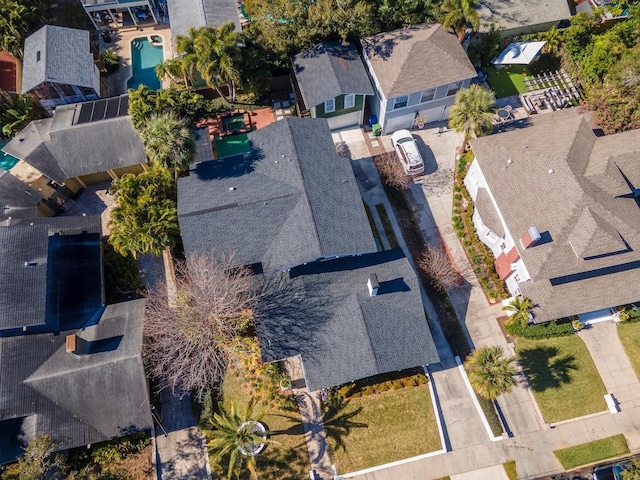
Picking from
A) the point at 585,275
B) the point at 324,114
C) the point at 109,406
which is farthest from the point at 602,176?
the point at 109,406

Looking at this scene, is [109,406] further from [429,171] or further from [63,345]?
[429,171]

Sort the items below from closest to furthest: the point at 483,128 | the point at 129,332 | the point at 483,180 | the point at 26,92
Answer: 1. the point at 129,332
2. the point at 483,180
3. the point at 483,128
4. the point at 26,92

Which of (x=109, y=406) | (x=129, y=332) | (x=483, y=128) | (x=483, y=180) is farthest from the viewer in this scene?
(x=483, y=128)

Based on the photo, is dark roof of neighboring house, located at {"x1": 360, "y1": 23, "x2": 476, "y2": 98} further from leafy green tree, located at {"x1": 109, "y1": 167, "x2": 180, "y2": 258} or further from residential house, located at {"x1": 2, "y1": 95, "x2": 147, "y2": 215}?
residential house, located at {"x1": 2, "y1": 95, "x2": 147, "y2": 215}

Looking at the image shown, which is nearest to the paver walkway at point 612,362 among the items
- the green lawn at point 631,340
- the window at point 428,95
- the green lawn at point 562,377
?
the green lawn at point 631,340

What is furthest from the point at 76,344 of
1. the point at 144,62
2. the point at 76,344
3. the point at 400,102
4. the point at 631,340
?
the point at 631,340

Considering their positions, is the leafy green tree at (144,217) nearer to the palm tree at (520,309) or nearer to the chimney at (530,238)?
the chimney at (530,238)

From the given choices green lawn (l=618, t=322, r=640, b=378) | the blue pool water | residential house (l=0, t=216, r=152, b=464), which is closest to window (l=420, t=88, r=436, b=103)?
green lawn (l=618, t=322, r=640, b=378)
